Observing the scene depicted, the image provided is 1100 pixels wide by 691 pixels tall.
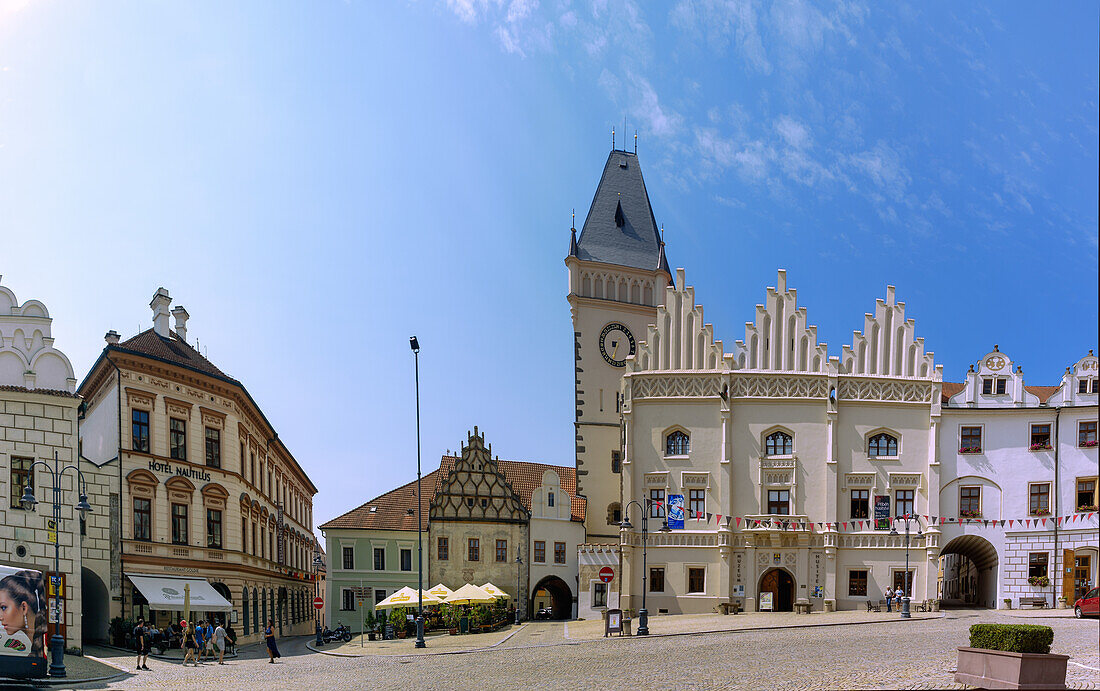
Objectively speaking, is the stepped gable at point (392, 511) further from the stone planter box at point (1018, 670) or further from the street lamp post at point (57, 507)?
the stone planter box at point (1018, 670)

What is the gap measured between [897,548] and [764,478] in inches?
279

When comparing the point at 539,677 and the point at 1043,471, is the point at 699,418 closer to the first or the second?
the point at 1043,471

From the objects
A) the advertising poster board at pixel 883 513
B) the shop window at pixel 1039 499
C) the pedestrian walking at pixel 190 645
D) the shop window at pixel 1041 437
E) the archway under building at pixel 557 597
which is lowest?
the archway under building at pixel 557 597

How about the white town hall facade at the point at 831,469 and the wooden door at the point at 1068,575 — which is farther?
the white town hall facade at the point at 831,469

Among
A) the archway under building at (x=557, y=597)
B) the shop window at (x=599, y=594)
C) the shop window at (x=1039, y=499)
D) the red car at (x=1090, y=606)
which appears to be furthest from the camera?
the archway under building at (x=557, y=597)

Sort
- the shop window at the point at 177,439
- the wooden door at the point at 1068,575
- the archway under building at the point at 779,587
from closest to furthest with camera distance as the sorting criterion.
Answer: the shop window at the point at 177,439 → the wooden door at the point at 1068,575 → the archway under building at the point at 779,587

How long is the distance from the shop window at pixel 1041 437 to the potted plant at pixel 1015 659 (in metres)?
30.6

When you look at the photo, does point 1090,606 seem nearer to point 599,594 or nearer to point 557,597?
point 599,594

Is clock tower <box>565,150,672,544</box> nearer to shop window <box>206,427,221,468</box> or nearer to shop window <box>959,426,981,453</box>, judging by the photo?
shop window <box>959,426,981,453</box>

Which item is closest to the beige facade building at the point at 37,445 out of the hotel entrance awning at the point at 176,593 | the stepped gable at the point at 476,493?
the hotel entrance awning at the point at 176,593

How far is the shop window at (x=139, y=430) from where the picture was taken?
36688 mm

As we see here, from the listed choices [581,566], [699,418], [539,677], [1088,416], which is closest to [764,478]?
[699,418]

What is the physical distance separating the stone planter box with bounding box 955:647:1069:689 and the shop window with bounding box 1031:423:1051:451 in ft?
101

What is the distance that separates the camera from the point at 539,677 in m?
21.6
